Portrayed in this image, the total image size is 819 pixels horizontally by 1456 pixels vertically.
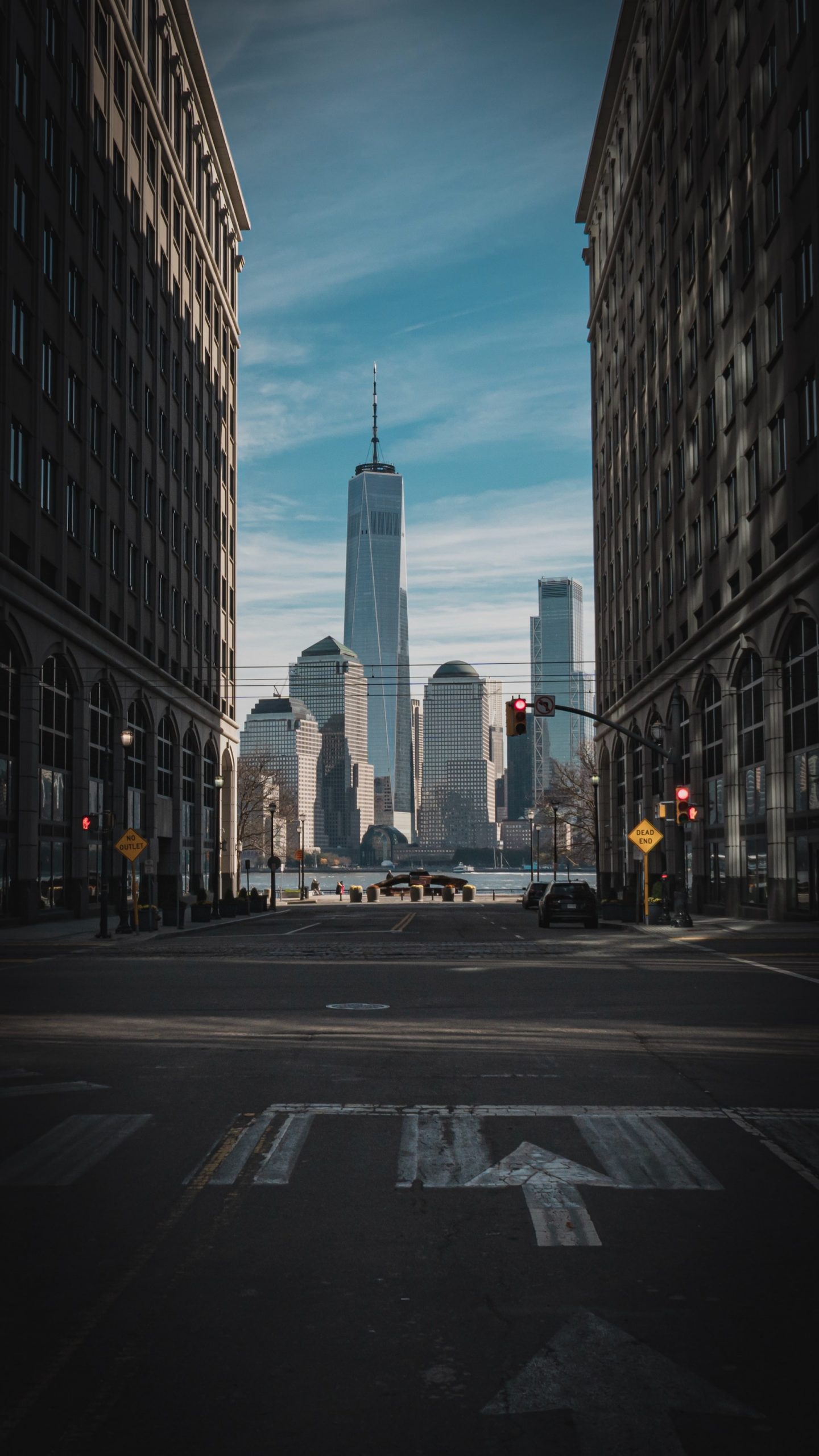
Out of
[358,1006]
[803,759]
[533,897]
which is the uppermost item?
[803,759]

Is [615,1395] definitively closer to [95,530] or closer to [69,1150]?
[69,1150]

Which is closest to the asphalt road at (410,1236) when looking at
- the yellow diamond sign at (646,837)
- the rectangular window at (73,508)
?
the yellow diamond sign at (646,837)

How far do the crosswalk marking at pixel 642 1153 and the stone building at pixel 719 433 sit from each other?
2893 cm

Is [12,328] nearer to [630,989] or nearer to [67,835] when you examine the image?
[67,835]

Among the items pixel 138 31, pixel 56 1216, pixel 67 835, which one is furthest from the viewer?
pixel 138 31

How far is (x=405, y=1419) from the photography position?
4652 mm

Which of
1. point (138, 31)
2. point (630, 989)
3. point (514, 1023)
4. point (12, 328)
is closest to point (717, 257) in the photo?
point (12, 328)

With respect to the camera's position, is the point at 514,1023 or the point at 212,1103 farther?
the point at 514,1023

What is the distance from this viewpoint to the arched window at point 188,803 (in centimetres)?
7100

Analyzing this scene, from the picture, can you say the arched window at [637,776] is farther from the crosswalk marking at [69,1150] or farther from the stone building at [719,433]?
the crosswalk marking at [69,1150]

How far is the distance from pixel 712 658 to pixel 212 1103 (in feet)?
138

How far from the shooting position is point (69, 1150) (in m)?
8.93

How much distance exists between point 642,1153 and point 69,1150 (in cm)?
381

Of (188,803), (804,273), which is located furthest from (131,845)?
(188,803)
